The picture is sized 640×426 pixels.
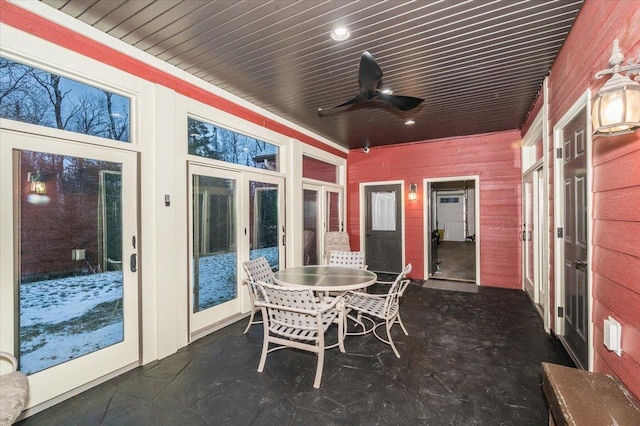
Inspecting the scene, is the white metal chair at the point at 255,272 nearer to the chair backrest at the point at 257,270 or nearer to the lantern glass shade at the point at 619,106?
the chair backrest at the point at 257,270

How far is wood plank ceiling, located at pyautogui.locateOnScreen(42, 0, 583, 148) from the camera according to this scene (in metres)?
2.14

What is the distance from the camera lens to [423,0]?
2.05 m

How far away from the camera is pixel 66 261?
2297 millimetres

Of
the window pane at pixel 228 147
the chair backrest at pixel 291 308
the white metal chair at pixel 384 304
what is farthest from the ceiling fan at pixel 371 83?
the chair backrest at pixel 291 308

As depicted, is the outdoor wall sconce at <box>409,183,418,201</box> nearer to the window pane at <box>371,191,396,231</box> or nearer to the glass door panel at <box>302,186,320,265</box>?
the window pane at <box>371,191,396,231</box>

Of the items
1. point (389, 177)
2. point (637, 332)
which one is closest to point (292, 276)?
point (637, 332)

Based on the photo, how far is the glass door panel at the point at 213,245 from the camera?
11.0 ft

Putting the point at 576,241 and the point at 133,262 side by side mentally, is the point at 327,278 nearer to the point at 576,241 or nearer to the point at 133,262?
the point at 133,262

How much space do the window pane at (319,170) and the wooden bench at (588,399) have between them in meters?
4.39

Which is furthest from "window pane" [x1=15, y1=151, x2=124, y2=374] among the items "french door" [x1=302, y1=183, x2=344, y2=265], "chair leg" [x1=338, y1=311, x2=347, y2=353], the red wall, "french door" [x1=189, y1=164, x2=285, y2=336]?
the red wall

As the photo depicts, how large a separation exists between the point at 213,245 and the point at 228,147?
1270 mm

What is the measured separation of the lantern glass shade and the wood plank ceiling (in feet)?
3.59

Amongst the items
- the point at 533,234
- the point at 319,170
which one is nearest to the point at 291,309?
the point at 319,170

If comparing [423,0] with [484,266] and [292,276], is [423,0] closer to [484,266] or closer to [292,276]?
[292,276]
